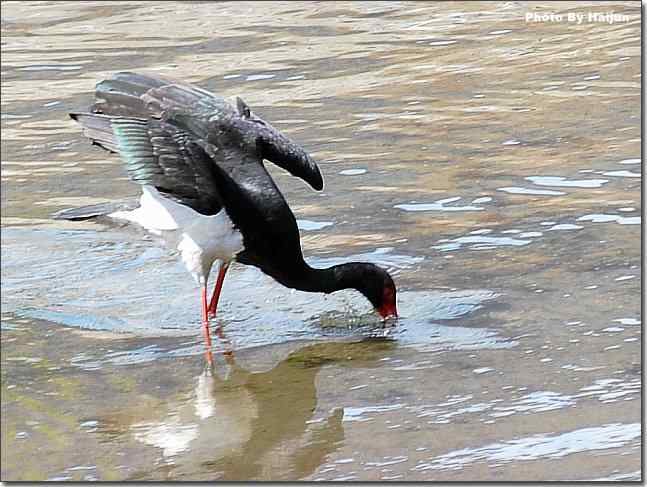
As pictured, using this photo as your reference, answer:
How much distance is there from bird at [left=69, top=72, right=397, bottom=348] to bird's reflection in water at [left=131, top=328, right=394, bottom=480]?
0.50m

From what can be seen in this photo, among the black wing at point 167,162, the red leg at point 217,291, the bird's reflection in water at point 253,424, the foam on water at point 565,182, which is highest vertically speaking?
the black wing at point 167,162

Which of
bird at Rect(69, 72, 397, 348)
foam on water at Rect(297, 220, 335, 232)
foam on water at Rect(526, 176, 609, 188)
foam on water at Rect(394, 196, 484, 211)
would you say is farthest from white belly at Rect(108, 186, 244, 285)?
foam on water at Rect(526, 176, 609, 188)

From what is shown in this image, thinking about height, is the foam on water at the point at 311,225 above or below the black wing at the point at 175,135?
below

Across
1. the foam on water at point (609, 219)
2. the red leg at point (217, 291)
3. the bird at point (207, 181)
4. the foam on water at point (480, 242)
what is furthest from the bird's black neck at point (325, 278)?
the foam on water at point (609, 219)

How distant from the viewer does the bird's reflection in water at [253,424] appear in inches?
205

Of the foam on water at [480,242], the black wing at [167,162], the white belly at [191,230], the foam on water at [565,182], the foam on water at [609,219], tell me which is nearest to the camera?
the black wing at [167,162]

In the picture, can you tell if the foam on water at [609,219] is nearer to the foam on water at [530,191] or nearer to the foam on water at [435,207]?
the foam on water at [530,191]

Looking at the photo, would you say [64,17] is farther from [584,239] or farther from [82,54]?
[584,239]

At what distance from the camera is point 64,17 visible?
45.0 feet

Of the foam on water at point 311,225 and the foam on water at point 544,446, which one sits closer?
the foam on water at point 544,446

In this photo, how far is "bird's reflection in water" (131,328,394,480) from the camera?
520cm

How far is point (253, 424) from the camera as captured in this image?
5.60m

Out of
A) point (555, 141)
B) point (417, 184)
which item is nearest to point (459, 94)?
point (555, 141)

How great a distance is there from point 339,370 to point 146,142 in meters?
1.31
